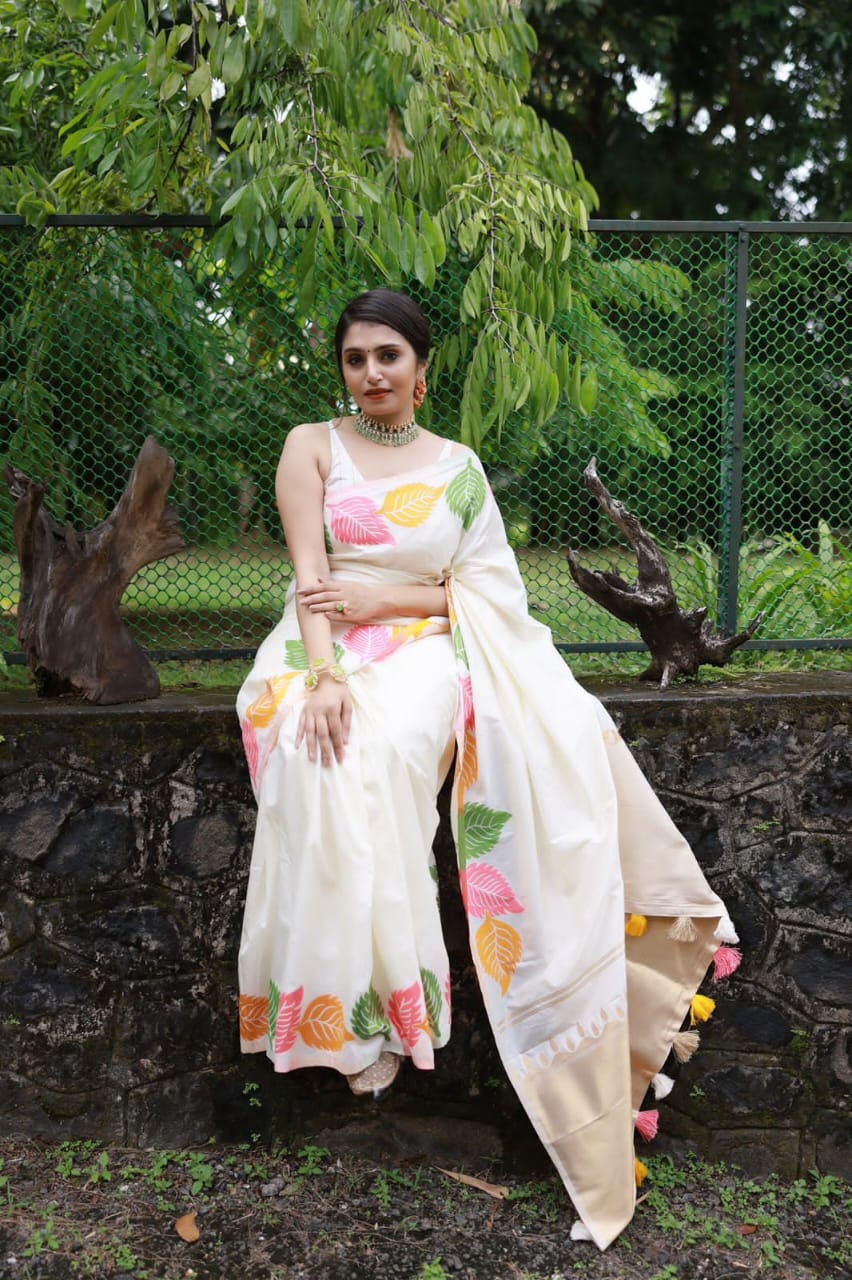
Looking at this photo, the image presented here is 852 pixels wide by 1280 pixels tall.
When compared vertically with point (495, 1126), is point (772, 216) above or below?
above

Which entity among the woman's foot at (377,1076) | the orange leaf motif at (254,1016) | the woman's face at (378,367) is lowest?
the woman's foot at (377,1076)

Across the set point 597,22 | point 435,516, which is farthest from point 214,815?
point 597,22

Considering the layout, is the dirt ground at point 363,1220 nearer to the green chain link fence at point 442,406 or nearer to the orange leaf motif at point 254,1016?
the orange leaf motif at point 254,1016

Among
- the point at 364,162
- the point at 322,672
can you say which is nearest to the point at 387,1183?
the point at 322,672

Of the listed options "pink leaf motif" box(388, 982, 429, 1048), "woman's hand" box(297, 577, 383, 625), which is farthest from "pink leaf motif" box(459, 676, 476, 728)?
"pink leaf motif" box(388, 982, 429, 1048)

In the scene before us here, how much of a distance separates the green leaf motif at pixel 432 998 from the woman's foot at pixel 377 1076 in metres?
0.12

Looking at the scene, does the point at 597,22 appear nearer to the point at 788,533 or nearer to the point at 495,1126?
the point at 788,533

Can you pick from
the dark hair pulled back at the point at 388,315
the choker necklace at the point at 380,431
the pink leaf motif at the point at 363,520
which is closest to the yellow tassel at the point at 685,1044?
the pink leaf motif at the point at 363,520

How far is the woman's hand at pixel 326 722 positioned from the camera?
2512mm

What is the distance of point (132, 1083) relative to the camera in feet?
10.2

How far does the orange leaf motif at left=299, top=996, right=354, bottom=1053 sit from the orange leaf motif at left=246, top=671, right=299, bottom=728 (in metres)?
0.64

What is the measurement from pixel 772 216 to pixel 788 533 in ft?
32.7

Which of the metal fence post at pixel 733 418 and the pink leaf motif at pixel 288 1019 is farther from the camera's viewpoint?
the metal fence post at pixel 733 418

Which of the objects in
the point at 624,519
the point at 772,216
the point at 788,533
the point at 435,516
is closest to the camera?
the point at 435,516
